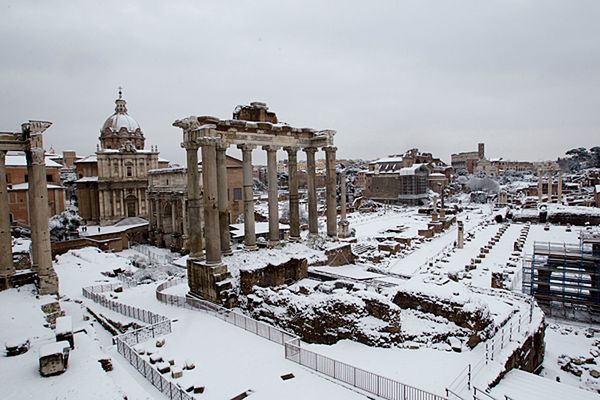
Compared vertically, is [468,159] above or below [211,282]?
above

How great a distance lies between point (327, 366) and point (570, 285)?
15538 mm

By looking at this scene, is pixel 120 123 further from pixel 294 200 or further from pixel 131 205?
pixel 294 200

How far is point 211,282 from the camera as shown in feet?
47.7

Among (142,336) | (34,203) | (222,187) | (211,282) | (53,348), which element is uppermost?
(222,187)

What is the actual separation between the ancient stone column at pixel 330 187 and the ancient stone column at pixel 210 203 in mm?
6912

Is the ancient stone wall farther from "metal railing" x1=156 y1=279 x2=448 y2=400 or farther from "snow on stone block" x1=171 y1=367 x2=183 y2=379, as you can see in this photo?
"snow on stone block" x1=171 y1=367 x2=183 y2=379

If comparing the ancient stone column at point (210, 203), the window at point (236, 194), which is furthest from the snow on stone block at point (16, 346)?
the window at point (236, 194)

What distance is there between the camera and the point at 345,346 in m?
11.4

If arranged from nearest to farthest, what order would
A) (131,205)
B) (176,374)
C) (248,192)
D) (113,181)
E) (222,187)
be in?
(176,374)
(222,187)
(248,192)
(113,181)
(131,205)

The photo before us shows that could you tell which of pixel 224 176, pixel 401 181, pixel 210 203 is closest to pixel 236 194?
pixel 224 176

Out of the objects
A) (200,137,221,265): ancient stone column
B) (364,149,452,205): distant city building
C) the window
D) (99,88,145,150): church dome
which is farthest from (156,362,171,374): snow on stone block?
(364,149,452,205): distant city building

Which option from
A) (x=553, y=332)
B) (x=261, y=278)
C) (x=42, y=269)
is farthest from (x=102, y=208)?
(x=553, y=332)

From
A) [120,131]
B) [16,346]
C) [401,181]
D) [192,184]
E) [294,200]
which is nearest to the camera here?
[16,346]

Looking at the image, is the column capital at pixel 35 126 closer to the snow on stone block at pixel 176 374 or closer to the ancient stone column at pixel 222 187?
the ancient stone column at pixel 222 187
